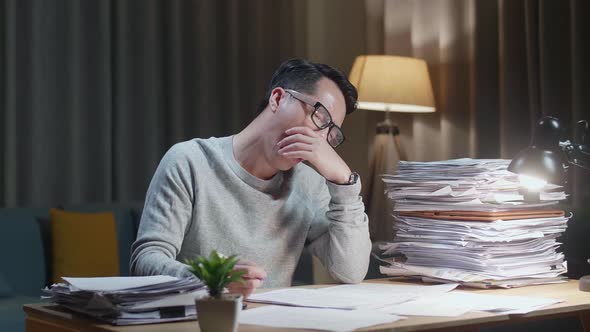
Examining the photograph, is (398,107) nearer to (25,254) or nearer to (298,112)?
(25,254)

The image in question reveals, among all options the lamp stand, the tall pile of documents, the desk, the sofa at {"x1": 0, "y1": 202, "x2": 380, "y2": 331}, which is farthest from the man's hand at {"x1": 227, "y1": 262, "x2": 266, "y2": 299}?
the lamp stand

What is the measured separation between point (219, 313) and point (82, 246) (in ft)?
7.93

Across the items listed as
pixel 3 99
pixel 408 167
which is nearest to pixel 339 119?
pixel 408 167

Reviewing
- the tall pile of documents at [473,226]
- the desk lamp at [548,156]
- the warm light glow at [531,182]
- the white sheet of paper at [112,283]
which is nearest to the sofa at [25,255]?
the tall pile of documents at [473,226]

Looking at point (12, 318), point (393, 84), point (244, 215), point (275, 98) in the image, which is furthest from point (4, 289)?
A: point (393, 84)

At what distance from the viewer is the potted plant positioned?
1.12 meters

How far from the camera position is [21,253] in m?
3.30

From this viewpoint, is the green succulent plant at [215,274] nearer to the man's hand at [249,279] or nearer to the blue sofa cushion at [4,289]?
the man's hand at [249,279]

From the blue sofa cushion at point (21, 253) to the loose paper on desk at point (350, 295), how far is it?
1.91 meters

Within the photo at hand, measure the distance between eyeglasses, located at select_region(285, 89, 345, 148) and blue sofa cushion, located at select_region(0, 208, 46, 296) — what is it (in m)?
1.83

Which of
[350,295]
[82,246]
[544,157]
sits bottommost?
[82,246]

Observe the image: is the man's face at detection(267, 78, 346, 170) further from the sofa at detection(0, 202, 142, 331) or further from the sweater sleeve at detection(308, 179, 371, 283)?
the sofa at detection(0, 202, 142, 331)

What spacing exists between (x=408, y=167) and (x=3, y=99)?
8.58 ft

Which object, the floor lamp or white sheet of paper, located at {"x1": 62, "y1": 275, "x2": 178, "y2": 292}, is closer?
white sheet of paper, located at {"x1": 62, "y1": 275, "x2": 178, "y2": 292}
